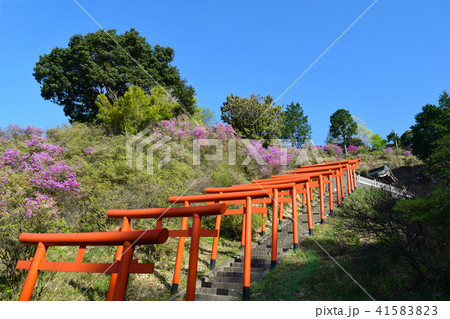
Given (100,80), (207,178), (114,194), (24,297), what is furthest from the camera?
(100,80)

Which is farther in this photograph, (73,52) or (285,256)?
(73,52)

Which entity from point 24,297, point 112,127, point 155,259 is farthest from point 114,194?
point 112,127

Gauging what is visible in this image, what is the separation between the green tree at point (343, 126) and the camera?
4375 centimetres

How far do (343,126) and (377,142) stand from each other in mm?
7638

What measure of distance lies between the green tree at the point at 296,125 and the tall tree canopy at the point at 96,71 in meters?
20.1

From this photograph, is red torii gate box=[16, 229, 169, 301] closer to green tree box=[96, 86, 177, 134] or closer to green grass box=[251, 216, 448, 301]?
green grass box=[251, 216, 448, 301]

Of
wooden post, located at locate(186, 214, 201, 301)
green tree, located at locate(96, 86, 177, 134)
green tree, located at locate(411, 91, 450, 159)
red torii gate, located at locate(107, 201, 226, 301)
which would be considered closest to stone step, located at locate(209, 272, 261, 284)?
red torii gate, located at locate(107, 201, 226, 301)

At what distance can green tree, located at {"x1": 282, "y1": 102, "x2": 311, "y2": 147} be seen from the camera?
40062 millimetres

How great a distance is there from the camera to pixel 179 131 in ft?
57.5

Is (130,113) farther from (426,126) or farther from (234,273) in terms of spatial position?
(426,126)

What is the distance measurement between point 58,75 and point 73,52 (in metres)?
1.98

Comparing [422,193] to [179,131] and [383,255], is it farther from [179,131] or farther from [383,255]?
[179,131]

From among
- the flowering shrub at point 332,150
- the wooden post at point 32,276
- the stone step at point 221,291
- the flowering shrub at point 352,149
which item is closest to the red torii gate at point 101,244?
the wooden post at point 32,276

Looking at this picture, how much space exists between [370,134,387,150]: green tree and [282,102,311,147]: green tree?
529 inches
